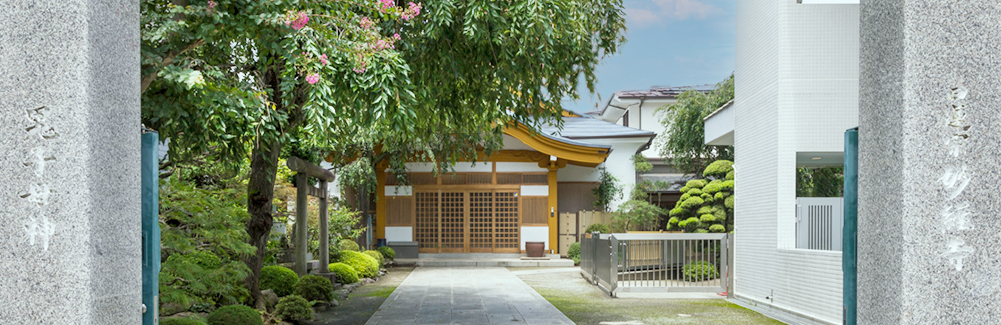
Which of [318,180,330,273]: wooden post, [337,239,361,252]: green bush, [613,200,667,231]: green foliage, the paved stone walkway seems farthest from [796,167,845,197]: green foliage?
[337,239,361,252]: green bush

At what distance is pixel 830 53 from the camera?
28.2ft

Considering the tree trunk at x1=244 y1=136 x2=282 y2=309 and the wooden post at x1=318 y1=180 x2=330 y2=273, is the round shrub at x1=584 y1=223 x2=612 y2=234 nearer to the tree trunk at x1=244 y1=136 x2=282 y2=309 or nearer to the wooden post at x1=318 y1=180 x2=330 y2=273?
the wooden post at x1=318 y1=180 x2=330 y2=273

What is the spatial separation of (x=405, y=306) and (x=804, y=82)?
6.15 metres

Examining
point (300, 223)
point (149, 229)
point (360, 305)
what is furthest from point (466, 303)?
point (149, 229)

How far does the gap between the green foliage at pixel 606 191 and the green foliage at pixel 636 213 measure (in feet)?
3.63

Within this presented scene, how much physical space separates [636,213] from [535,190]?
2.93 m

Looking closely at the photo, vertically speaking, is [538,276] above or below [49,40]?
below

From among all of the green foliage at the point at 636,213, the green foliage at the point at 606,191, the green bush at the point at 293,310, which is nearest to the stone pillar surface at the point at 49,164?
the green bush at the point at 293,310

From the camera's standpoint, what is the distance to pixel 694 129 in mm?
17594

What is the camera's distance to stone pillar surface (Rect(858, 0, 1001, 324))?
9.18 ft

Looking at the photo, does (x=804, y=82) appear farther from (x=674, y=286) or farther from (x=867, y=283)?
(x=867, y=283)

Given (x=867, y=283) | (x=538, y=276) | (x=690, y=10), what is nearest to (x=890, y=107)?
(x=867, y=283)

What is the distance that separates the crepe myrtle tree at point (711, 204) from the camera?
14.0 metres

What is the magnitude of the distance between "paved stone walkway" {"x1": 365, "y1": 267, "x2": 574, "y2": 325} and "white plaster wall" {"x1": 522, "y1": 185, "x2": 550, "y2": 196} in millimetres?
4782
